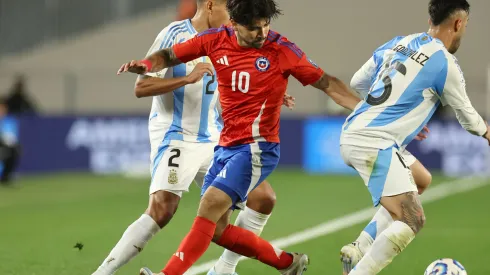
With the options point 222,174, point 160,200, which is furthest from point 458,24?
point 160,200

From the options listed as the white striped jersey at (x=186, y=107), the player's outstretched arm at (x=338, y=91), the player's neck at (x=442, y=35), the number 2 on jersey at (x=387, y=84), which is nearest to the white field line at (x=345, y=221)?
the white striped jersey at (x=186, y=107)

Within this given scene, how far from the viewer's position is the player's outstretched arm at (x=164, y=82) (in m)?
6.44

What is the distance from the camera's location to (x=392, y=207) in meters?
6.25

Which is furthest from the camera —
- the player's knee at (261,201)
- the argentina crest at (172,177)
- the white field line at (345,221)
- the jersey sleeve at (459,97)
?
the white field line at (345,221)

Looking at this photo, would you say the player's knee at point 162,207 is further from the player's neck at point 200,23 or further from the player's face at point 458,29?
the player's face at point 458,29

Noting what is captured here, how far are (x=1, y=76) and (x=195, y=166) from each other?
16487 mm

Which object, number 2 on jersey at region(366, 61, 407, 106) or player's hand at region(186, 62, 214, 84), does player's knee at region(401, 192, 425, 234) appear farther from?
player's hand at region(186, 62, 214, 84)

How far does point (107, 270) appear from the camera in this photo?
6500 mm

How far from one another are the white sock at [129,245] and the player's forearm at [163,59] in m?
1.02

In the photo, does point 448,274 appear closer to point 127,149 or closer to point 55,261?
point 55,261

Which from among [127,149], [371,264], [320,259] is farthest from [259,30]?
[127,149]

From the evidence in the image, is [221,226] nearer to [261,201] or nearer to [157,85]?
[261,201]

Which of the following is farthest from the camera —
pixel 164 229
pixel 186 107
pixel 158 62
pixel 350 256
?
pixel 164 229

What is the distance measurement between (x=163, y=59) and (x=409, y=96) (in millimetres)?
1604
